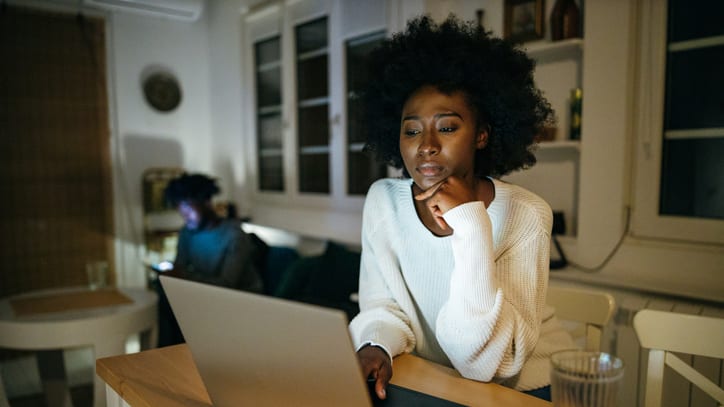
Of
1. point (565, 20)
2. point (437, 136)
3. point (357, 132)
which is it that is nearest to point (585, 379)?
point (437, 136)

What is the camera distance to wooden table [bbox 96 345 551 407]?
830 millimetres

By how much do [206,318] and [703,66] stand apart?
1.96 m

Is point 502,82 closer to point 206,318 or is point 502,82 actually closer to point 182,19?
point 206,318

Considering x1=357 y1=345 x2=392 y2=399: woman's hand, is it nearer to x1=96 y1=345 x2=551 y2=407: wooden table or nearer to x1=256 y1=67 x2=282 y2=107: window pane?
x1=96 y1=345 x2=551 y2=407: wooden table

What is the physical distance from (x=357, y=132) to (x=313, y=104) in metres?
0.54

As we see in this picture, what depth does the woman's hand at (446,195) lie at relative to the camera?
997 millimetres

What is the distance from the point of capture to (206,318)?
0.71m

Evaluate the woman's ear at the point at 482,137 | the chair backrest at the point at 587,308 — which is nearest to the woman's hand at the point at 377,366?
the woman's ear at the point at 482,137

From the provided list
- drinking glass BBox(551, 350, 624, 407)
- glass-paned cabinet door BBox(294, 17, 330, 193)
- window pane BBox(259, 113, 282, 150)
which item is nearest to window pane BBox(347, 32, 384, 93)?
glass-paned cabinet door BBox(294, 17, 330, 193)

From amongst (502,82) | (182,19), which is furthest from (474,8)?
(182,19)

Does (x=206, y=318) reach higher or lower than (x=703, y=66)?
lower

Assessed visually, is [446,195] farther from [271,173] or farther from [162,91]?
[162,91]

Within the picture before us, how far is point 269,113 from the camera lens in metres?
3.98

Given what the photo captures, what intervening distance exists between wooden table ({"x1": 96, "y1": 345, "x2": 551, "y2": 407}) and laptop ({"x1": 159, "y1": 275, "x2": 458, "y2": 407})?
2.7 inches
